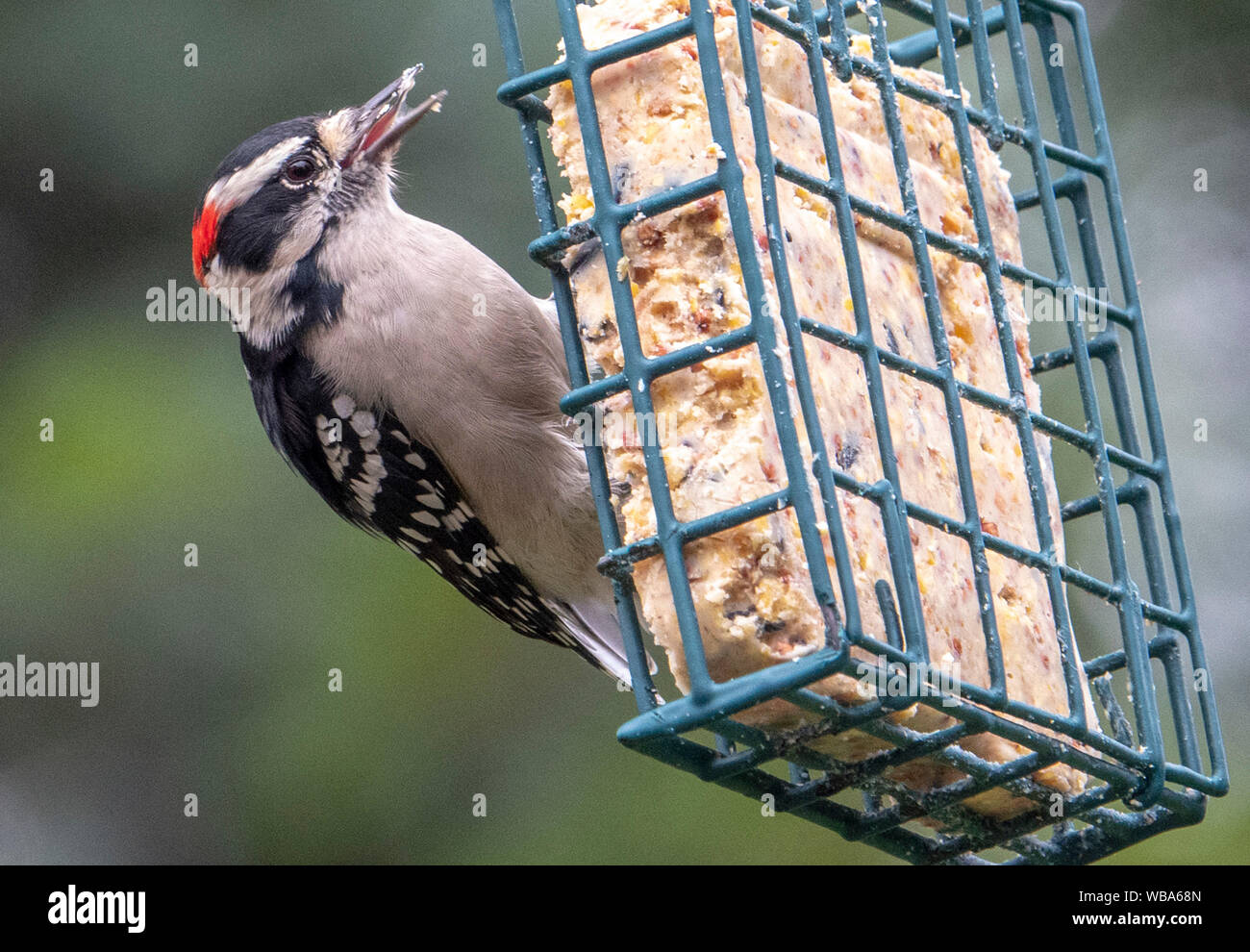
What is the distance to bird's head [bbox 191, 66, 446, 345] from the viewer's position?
454cm

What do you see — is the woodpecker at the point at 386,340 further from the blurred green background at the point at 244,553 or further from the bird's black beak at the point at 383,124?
the blurred green background at the point at 244,553

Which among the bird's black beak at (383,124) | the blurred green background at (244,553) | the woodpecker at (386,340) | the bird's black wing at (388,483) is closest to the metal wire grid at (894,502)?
the woodpecker at (386,340)

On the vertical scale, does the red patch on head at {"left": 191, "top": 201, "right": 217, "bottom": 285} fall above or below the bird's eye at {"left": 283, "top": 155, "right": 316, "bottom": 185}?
below

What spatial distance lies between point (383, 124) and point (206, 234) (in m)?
0.60

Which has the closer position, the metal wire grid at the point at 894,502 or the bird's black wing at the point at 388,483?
the metal wire grid at the point at 894,502

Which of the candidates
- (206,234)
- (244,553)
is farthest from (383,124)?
(244,553)

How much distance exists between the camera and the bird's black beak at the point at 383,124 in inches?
183

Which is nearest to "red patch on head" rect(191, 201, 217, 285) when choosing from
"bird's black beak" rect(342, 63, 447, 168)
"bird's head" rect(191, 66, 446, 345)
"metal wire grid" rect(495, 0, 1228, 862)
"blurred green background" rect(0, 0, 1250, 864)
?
"bird's head" rect(191, 66, 446, 345)

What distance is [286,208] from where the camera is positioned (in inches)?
180

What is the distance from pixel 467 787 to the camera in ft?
22.0

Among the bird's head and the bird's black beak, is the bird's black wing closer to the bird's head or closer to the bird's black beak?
the bird's head

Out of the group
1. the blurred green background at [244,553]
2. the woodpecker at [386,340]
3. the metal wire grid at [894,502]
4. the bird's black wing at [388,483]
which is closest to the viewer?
the metal wire grid at [894,502]

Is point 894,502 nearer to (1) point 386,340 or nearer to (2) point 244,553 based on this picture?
(1) point 386,340

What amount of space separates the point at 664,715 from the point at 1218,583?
5391 millimetres
